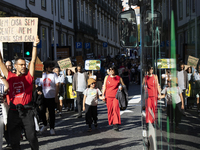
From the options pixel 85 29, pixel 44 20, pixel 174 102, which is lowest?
pixel 174 102

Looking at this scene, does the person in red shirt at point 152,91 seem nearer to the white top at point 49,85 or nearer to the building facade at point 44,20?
the white top at point 49,85

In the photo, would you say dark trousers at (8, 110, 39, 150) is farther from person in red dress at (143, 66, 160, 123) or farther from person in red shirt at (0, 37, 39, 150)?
person in red dress at (143, 66, 160, 123)

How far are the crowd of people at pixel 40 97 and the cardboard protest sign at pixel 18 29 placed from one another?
622 mm

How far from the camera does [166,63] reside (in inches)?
68.5

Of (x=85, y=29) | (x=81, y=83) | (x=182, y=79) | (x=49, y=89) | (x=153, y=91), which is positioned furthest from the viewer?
(x=85, y=29)

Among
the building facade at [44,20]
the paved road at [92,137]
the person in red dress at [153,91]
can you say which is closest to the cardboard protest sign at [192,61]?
the person in red dress at [153,91]

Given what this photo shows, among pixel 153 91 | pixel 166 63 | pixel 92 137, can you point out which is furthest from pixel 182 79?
pixel 92 137

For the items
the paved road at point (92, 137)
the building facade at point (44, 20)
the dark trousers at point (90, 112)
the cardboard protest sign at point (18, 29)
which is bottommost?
the paved road at point (92, 137)

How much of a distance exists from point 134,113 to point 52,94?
389cm

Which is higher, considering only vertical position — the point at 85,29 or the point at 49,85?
the point at 85,29

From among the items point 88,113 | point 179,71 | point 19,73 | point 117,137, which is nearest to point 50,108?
point 88,113

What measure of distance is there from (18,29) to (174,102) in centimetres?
656

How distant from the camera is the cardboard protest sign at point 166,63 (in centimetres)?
156

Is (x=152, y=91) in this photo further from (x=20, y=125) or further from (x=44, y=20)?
(x=44, y=20)
